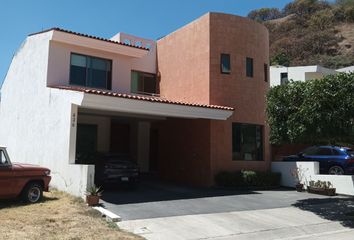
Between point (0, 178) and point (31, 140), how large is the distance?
647 cm

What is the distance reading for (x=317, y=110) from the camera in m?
14.0

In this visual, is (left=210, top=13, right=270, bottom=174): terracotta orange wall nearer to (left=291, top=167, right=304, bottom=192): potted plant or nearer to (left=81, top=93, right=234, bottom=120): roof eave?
(left=81, top=93, right=234, bottom=120): roof eave

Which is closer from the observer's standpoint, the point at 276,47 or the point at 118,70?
the point at 118,70

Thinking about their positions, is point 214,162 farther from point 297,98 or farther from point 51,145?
point 51,145

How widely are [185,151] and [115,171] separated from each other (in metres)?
4.92

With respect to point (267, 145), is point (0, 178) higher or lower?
lower

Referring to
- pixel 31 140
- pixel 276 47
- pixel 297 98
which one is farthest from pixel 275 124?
pixel 276 47

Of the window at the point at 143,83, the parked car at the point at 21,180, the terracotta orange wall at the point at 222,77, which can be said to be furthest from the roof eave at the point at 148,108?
the window at the point at 143,83

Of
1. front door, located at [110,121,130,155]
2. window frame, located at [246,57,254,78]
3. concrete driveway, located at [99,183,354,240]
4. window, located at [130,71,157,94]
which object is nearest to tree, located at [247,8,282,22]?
window, located at [130,71,157,94]

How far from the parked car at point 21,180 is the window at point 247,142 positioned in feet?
30.5

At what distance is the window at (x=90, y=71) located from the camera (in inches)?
786

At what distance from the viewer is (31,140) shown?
1881cm

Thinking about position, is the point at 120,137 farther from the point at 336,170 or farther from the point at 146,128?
the point at 336,170

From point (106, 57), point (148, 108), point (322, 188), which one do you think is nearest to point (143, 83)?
point (106, 57)
